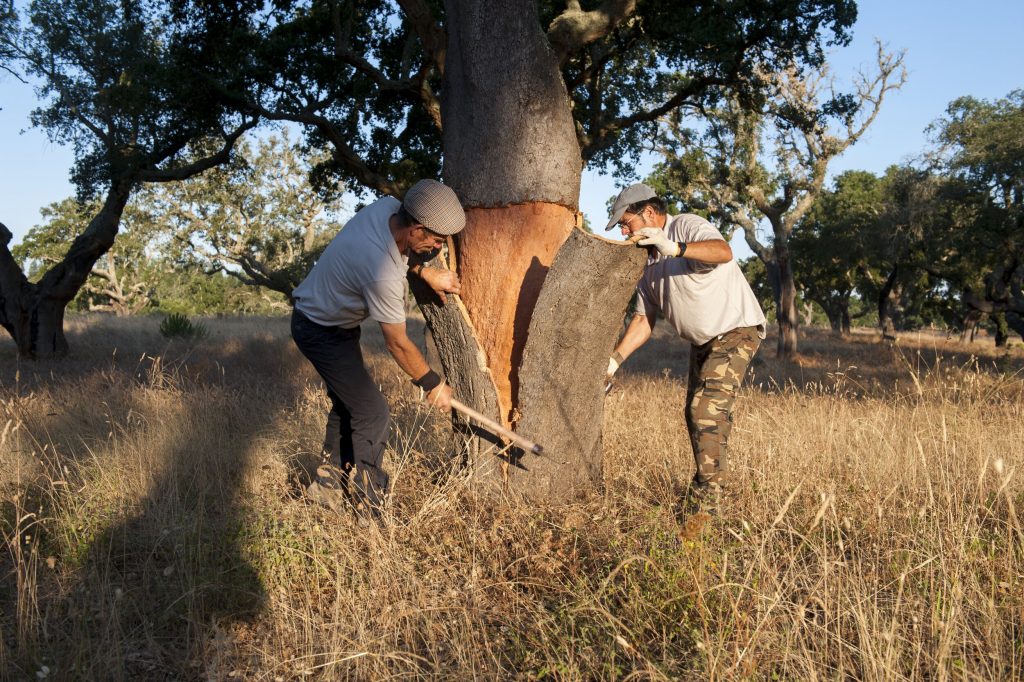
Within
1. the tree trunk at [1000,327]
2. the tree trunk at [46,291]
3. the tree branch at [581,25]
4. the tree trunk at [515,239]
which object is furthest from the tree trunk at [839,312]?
the tree trunk at [515,239]

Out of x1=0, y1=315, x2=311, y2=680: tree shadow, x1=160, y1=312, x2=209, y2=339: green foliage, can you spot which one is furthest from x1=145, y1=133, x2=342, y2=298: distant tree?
x1=0, y1=315, x2=311, y2=680: tree shadow

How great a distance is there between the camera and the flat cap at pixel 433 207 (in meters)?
3.85

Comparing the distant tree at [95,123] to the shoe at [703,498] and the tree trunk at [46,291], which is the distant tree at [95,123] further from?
the shoe at [703,498]

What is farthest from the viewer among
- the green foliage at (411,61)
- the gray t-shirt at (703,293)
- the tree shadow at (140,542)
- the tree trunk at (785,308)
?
the tree trunk at (785,308)

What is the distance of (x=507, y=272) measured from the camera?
428 centimetres

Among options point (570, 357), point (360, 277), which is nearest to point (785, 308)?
point (570, 357)

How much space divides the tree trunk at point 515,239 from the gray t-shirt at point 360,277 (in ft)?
1.27

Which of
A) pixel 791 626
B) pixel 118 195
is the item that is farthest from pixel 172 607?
pixel 118 195

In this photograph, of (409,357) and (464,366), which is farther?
(464,366)

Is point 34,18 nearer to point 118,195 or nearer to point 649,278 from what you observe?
point 118,195

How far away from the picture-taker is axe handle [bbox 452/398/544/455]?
152 inches

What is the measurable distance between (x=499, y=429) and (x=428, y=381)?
517mm

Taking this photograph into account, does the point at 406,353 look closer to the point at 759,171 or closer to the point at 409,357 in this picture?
the point at 409,357

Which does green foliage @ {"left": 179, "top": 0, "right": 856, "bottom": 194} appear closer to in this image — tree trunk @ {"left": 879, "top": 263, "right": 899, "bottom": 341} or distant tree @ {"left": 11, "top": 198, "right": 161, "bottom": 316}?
tree trunk @ {"left": 879, "top": 263, "right": 899, "bottom": 341}
